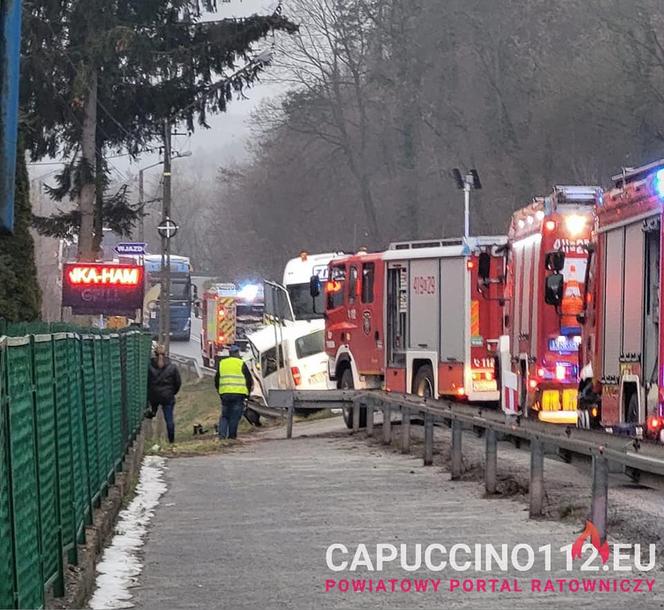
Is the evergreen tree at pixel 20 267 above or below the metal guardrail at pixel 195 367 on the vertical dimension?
above

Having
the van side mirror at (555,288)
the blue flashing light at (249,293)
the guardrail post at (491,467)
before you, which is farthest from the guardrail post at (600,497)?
the blue flashing light at (249,293)

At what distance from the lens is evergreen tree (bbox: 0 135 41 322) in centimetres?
2500

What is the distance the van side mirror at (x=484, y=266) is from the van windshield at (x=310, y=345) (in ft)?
36.2

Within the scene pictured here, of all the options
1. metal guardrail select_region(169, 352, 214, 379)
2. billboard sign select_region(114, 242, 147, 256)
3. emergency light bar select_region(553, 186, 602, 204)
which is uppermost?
billboard sign select_region(114, 242, 147, 256)

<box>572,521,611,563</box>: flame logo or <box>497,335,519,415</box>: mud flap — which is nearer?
<box>572,521,611,563</box>: flame logo

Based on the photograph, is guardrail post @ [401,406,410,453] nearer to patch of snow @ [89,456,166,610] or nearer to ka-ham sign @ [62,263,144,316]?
patch of snow @ [89,456,166,610]

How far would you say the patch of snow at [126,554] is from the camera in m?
9.45

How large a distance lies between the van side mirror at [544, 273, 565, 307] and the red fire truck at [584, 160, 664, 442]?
1478mm

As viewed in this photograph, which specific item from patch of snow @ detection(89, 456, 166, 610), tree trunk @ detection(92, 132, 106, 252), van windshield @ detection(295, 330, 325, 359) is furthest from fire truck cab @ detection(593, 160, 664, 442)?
tree trunk @ detection(92, 132, 106, 252)

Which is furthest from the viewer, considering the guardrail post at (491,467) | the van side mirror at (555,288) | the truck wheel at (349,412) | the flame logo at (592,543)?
the truck wheel at (349,412)

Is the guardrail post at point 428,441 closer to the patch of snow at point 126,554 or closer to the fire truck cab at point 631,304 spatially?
the fire truck cab at point 631,304

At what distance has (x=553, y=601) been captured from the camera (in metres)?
9.16

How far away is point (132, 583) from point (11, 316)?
49.5ft

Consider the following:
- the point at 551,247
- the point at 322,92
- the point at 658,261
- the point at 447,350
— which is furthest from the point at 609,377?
the point at 322,92
